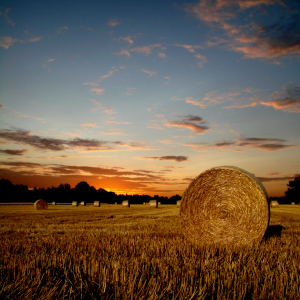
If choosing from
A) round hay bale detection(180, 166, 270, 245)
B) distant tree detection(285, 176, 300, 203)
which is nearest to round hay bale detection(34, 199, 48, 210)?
round hay bale detection(180, 166, 270, 245)

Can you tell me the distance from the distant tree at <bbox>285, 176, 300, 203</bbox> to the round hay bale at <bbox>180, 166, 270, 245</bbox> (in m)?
79.4

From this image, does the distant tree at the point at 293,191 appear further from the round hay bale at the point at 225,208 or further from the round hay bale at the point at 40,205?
the round hay bale at the point at 225,208

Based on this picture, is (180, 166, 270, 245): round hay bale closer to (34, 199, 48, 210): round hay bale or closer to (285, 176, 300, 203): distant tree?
(34, 199, 48, 210): round hay bale

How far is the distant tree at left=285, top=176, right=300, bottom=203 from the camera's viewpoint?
75981 mm

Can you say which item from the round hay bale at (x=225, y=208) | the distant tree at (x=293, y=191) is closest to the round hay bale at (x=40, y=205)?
the round hay bale at (x=225, y=208)

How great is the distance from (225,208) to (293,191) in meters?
83.2

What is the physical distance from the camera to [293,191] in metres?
78.3

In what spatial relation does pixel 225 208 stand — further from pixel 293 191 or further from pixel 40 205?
pixel 293 191

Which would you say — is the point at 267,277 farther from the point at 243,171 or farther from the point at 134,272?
the point at 243,171

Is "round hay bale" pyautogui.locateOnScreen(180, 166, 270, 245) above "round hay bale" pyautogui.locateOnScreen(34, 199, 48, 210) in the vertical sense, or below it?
above

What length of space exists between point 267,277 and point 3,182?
94808mm

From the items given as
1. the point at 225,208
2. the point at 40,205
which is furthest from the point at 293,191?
the point at 225,208

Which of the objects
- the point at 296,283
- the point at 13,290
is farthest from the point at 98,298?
the point at 296,283

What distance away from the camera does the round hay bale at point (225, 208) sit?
689cm
